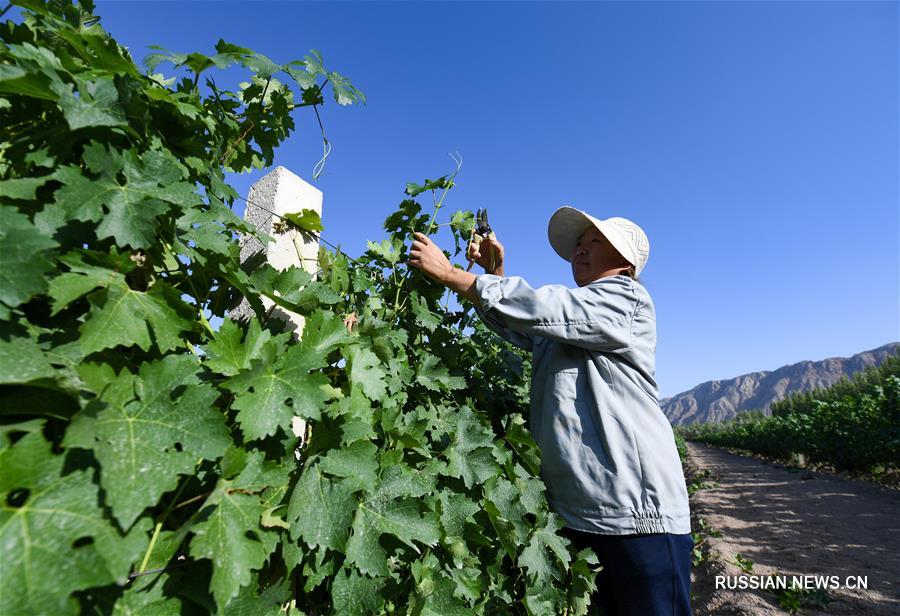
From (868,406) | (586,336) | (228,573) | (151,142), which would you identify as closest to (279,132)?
(151,142)

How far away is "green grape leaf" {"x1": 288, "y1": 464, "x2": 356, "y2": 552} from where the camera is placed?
1.00 meters

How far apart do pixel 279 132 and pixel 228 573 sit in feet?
4.37

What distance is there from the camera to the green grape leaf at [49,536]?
58 centimetres

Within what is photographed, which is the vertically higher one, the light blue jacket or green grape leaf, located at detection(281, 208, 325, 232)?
green grape leaf, located at detection(281, 208, 325, 232)

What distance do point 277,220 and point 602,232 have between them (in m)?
1.58

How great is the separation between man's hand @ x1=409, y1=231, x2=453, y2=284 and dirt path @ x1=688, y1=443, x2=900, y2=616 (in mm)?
4784

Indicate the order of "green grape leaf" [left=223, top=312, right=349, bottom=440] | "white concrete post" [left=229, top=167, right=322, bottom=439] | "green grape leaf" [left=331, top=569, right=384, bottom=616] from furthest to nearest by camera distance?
"white concrete post" [left=229, top=167, right=322, bottom=439], "green grape leaf" [left=331, top=569, right=384, bottom=616], "green grape leaf" [left=223, top=312, right=349, bottom=440]

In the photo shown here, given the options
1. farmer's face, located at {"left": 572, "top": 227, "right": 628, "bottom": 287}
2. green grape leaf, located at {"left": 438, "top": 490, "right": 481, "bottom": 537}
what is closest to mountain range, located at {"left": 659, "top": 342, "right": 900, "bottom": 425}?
farmer's face, located at {"left": 572, "top": 227, "right": 628, "bottom": 287}

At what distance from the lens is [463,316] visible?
2258mm

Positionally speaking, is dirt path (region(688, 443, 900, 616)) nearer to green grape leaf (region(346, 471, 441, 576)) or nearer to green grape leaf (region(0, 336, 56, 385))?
green grape leaf (region(346, 471, 441, 576))

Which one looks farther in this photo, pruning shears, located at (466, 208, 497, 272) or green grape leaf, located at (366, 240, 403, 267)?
pruning shears, located at (466, 208, 497, 272)

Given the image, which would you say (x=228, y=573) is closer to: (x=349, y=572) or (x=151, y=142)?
(x=349, y=572)

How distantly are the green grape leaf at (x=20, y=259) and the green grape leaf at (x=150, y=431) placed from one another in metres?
0.19

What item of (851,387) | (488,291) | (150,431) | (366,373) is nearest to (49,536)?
(150,431)
